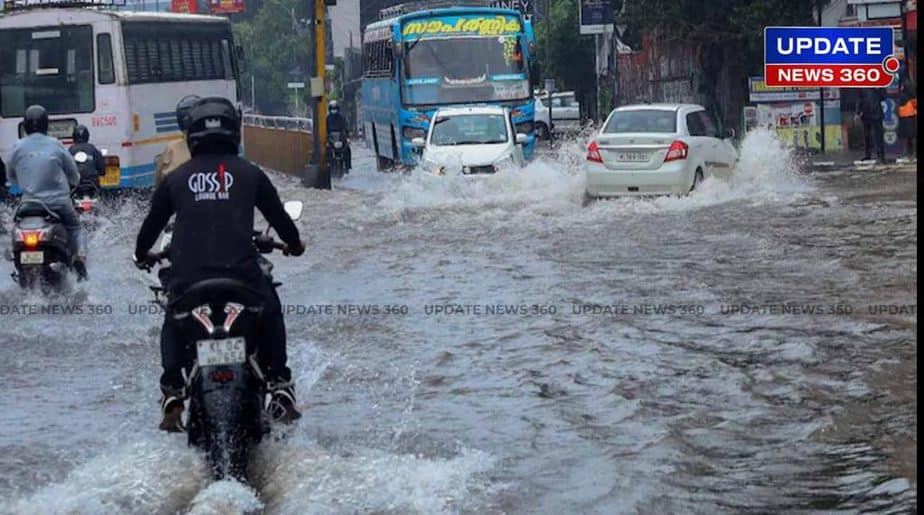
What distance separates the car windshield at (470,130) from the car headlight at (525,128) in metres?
4.75

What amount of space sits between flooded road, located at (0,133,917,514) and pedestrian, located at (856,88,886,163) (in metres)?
9.98

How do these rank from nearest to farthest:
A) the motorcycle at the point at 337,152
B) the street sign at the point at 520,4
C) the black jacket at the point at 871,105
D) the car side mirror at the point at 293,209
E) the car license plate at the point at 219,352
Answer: the car license plate at the point at 219,352
the car side mirror at the point at 293,209
the black jacket at the point at 871,105
the motorcycle at the point at 337,152
the street sign at the point at 520,4

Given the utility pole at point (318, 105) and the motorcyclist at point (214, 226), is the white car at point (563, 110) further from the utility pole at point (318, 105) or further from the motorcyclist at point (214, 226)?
the motorcyclist at point (214, 226)

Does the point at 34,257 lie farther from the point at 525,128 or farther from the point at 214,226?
the point at 525,128

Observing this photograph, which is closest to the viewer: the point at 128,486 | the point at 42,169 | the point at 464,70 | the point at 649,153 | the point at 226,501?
the point at 226,501

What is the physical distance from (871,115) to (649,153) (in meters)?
9.13

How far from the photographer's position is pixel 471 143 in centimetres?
2620

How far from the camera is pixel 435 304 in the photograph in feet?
45.6

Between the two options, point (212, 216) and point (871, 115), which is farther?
point (871, 115)

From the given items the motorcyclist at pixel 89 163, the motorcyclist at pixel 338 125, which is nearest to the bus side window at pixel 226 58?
the motorcyclist at pixel 338 125

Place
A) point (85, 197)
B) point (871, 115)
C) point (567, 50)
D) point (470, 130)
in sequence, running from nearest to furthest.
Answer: point (85, 197), point (470, 130), point (871, 115), point (567, 50)

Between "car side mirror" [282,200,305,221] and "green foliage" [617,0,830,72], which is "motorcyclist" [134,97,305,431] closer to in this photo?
"car side mirror" [282,200,305,221]

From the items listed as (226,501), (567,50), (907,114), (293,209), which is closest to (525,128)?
(907,114)

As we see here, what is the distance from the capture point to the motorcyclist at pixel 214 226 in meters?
6.84
